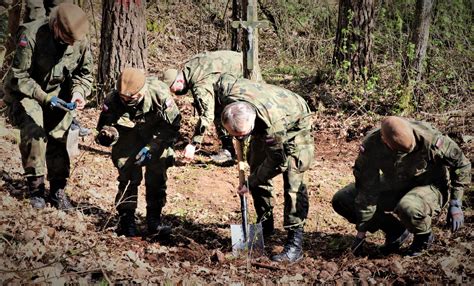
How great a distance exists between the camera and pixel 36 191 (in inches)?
222

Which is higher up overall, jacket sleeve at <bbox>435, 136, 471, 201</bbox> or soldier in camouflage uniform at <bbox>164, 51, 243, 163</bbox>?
soldier in camouflage uniform at <bbox>164, 51, 243, 163</bbox>


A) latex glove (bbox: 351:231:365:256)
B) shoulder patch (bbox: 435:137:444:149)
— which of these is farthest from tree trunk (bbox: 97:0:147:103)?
shoulder patch (bbox: 435:137:444:149)

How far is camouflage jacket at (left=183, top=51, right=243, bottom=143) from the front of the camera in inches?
277

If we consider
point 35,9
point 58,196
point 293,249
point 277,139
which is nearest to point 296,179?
point 277,139

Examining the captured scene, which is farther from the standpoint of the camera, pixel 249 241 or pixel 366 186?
pixel 249 241

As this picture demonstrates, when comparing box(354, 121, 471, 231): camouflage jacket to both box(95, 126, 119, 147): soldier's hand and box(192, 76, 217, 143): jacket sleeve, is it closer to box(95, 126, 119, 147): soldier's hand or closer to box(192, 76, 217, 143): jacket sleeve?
box(192, 76, 217, 143): jacket sleeve

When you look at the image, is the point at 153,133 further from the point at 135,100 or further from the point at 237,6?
the point at 237,6

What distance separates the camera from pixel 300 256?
5438 mm

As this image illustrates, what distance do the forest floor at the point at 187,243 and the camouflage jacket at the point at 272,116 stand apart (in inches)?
37.6

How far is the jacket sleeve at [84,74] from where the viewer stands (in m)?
5.68

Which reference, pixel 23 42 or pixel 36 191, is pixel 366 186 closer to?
pixel 36 191

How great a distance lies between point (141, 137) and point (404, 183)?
2609mm

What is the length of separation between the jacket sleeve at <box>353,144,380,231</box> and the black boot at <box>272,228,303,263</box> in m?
0.58

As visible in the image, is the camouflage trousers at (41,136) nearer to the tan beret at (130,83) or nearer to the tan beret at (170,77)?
the tan beret at (130,83)
